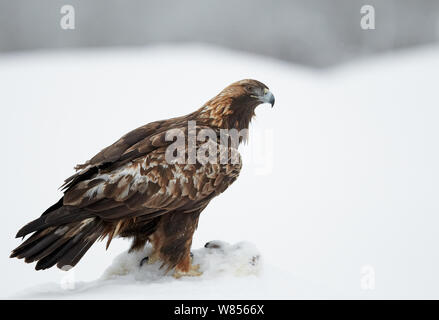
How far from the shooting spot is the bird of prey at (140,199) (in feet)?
8.47

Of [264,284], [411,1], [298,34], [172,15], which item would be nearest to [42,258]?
[264,284]

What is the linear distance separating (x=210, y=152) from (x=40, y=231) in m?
0.93

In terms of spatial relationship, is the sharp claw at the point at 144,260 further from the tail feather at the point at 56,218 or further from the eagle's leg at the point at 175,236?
the tail feather at the point at 56,218

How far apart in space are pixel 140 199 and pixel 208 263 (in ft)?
1.99

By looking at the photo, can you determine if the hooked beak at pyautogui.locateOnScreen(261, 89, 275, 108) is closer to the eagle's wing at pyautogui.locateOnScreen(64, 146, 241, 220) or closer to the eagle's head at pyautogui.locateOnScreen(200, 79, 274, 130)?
the eagle's head at pyautogui.locateOnScreen(200, 79, 274, 130)

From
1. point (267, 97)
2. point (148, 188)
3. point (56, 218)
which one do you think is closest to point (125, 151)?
point (148, 188)

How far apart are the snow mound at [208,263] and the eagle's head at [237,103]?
27.6 inches

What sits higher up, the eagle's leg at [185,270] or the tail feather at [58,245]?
the tail feather at [58,245]

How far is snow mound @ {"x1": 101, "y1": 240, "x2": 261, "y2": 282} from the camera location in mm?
2975

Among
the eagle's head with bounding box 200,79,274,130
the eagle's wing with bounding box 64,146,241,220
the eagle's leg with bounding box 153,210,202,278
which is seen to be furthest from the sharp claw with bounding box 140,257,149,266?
the eagle's head with bounding box 200,79,274,130

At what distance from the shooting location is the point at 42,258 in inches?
101

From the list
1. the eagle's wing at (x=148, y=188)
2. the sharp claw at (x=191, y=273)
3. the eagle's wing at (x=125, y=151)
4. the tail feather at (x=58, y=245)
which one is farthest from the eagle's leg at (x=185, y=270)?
the eagle's wing at (x=125, y=151)

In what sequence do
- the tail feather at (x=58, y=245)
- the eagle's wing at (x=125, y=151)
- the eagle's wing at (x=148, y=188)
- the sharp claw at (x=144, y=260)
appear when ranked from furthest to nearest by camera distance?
the sharp claw at (x=144, y=260) → the eagle's wing at (x=125, y=151) → the eagle's wing at (x=148, y=188) → the tail feather at (x=58, y=245)

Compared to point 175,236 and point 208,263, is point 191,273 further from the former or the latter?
point 175,236
